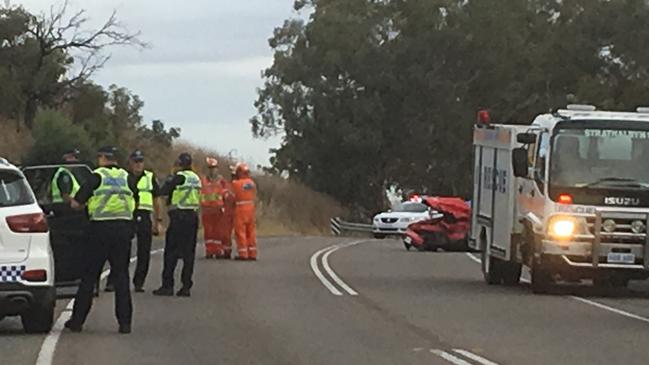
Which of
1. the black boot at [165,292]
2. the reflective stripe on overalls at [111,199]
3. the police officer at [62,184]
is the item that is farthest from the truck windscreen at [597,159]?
the reflective stripe on overalls at [111,199]

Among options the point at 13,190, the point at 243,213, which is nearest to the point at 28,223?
the point at 13,190

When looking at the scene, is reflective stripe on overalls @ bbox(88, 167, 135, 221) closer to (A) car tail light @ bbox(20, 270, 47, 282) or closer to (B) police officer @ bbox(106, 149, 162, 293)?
(A) car tail light @ bbox(20, 270, 47, 282)

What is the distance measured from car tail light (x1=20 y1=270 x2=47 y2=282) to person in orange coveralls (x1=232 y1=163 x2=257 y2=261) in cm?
1300

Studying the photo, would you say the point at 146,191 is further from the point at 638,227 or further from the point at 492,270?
the point at 638,227

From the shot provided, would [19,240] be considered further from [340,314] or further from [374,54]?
[374,54]

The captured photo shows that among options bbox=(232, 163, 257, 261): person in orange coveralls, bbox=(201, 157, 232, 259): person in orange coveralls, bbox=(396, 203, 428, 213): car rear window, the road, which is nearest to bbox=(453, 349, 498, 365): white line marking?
the road

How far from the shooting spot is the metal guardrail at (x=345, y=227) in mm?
60300

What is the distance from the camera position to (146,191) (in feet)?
66.8

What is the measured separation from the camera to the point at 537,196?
21453mm

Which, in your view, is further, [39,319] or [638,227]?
[638,227]

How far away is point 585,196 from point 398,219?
3161cm

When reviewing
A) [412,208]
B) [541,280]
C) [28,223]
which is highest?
[28,223]

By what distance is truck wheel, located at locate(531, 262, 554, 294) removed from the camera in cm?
2134

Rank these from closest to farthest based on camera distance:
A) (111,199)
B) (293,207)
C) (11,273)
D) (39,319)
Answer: (11,273), (39,319), (111,199), (293,207)
